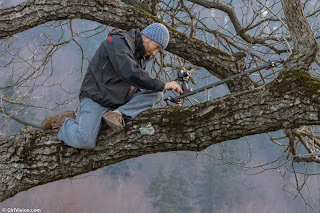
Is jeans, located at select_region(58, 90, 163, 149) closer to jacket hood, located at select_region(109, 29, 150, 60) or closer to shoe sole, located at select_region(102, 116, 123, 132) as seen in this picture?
shoe sole, located at select_region(102, 116, 123, 132)

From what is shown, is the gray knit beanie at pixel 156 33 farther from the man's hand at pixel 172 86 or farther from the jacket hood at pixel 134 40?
the man's hand at pixel 172 86

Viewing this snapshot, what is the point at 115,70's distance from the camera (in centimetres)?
269

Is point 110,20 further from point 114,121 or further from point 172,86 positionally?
point 114,121

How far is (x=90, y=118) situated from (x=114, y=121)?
0.24 meters

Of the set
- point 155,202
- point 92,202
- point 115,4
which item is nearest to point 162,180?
point 155,202

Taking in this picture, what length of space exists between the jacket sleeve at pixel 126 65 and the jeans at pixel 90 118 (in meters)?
0.16

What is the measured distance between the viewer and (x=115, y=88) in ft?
8.95

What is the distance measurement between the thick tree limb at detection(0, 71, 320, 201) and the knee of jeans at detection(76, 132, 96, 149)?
0.23 ft

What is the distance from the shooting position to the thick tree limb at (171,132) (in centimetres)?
216

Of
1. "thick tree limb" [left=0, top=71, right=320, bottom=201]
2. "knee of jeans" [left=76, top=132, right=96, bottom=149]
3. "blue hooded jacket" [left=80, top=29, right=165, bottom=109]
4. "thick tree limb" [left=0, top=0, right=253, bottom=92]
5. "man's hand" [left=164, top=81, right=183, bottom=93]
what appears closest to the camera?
"thick tree limb" [left=0, top=71, right=320, bottom=201]

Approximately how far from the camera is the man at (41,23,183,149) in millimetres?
2561

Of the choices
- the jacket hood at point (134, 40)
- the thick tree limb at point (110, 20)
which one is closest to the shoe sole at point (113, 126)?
the jacket hood at point (134, 40)

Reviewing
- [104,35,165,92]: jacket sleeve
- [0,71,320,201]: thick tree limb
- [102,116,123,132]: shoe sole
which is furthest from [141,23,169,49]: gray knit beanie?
[102,116,123,132]: shoe sole

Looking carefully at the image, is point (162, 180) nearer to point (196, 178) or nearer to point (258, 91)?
point (196, 178)
